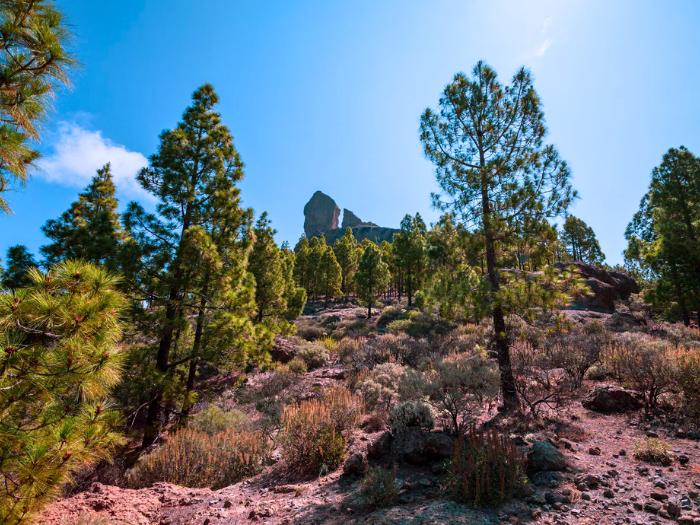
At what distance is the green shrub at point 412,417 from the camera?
20.0 ft

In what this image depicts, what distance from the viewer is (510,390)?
7.84 metres

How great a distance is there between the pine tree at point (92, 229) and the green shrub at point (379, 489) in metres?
7.07

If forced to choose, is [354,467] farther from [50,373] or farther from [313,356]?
[313,356]

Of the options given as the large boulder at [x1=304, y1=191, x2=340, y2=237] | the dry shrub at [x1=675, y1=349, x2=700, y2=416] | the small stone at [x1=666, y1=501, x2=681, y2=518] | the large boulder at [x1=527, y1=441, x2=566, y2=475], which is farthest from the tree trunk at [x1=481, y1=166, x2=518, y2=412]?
the large boulder at [x1=304, y1=191, x2=340, y2=237]

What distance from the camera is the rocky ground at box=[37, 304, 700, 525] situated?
12.0 ft

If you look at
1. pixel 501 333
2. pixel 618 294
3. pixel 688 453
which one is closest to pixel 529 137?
pixel 501 333

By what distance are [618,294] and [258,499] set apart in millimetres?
31654

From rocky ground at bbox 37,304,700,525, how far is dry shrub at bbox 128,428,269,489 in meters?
0.44

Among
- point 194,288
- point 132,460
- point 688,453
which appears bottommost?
point 132,460

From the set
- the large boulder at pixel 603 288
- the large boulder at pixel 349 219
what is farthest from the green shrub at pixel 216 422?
the large boulder at pixel 349 219

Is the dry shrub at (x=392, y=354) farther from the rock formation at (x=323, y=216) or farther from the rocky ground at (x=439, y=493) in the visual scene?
the rock formation at (x=323, y=216)

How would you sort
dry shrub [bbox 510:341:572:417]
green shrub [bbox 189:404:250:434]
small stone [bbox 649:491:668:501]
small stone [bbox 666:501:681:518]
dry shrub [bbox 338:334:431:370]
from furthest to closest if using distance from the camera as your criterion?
dry shrub [bbox 338:334:431:370] < green shrub [bbox 189:404:250:434] < dry shrub [bbox 510:341:572:417] < small stone [bbox 649:491:668:501] < small stone [bbox 666:501:681:518]

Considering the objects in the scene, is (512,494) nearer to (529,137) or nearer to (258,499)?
(258,499)

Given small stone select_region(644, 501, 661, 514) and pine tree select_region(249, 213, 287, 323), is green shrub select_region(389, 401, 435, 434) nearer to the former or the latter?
Result: small stone select_region(644, 501, 661, 514)
